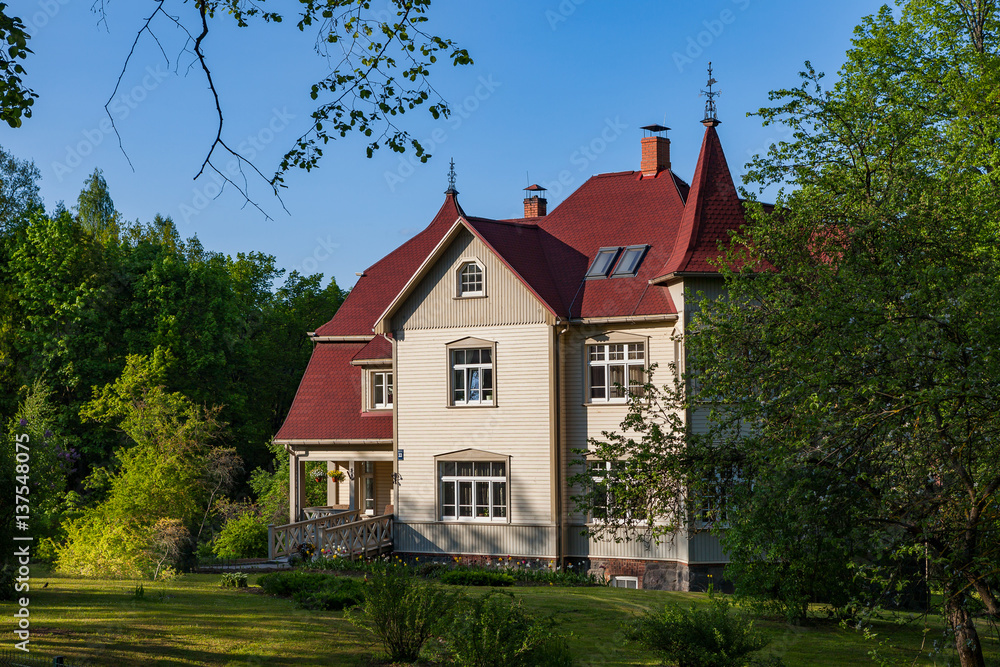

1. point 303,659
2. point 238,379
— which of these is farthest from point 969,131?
point 238,379

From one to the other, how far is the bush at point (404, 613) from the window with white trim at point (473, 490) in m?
12.1

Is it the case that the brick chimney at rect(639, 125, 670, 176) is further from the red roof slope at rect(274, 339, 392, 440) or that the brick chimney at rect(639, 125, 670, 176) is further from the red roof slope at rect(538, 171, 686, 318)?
the red roof slope at rect(274, 339, 392, 440)

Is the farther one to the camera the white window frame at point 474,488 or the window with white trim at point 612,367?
the white window frame at point 474,488

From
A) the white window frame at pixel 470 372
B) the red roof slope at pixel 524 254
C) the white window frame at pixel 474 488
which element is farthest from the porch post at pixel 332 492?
the red roof slope at pixel 524 254

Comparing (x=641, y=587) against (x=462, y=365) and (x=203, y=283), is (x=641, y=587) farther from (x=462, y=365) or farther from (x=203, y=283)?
(x=203, y=283)

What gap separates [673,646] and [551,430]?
39.3 feet

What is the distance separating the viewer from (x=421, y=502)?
2517 cm

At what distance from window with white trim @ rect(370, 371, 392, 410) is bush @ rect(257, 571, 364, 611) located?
9.50 metres

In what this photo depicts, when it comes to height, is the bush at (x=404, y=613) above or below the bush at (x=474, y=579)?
above

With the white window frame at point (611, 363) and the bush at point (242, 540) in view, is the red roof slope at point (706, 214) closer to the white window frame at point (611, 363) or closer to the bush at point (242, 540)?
the white window frame at point (611, 363)

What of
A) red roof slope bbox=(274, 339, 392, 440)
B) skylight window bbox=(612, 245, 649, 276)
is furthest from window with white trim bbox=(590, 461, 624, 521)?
red roof slope bbox=(274, 339, 392, 440)

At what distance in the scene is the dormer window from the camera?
24906 millimetres

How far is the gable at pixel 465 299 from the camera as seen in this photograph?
79.8 ft

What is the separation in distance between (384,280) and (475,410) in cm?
672
